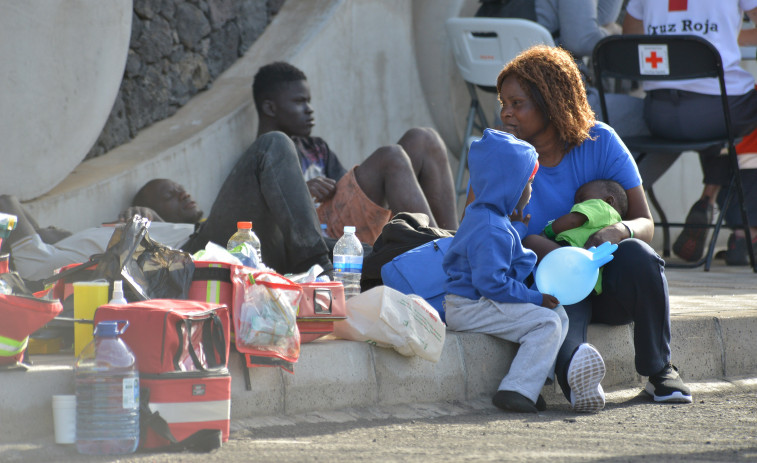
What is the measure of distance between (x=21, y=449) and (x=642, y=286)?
2188mm

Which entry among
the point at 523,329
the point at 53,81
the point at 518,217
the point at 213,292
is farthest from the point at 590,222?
the point at 53,81

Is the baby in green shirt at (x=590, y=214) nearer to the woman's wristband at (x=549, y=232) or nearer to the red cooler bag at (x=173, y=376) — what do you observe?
the woman's wristband at (x=549, y=232)

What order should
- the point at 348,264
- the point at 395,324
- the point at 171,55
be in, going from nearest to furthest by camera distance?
the point at 395,324
the point at 348,264
the point at 171,55

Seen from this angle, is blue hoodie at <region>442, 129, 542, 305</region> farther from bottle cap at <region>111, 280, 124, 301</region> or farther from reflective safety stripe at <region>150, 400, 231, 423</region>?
bottle cap at <region>111, 280, 124, 301</region>

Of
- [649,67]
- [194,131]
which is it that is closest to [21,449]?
[194,131]

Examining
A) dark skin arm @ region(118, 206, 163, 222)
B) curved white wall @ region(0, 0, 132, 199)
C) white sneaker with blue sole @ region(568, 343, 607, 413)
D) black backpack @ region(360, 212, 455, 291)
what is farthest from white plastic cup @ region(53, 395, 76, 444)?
curved white wall @ region(0, 0, 132, 199)

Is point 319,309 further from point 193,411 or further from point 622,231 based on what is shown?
point 622,231

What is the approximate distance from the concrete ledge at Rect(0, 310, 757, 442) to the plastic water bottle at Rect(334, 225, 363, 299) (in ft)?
1.86

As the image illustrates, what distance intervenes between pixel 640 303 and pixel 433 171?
197cm

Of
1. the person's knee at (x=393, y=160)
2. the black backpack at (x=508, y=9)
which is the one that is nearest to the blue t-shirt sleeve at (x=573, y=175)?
the person's knee at (x=393, y=160)

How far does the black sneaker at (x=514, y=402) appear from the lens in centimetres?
352

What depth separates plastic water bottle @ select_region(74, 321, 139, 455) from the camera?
2705mm

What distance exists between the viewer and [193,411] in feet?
9.21

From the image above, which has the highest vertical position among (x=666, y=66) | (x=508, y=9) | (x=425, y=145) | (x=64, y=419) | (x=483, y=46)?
(x=508, y=9)
